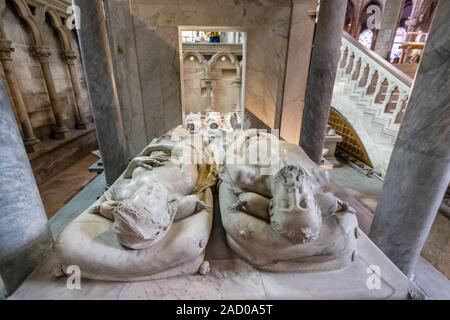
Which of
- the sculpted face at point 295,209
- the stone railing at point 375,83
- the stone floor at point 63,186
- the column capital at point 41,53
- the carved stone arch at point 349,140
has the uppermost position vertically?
the column capital at point 41,53

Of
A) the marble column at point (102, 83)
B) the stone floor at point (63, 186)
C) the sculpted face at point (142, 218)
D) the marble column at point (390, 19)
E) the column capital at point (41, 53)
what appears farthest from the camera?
the marble column at point (390, 19)

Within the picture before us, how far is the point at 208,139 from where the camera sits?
2.75 m

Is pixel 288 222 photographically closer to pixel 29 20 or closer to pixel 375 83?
pixel 375 83

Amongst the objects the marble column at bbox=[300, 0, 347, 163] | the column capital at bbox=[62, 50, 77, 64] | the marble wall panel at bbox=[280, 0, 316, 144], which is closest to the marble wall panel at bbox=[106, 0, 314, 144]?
the marble wall panel at bbox=[280, 0, 316, 144]

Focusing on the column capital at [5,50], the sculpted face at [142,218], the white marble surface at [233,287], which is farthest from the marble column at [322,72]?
the column capital at [5,50]

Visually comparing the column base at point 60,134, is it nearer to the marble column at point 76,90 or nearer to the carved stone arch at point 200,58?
the marble column at point 76,90

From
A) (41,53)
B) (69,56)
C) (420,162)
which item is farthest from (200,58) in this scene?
(420,162)

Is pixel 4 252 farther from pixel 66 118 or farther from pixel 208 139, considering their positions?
pixel 66 118

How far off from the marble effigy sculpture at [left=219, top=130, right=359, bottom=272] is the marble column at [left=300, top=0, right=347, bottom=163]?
1890 millimetres

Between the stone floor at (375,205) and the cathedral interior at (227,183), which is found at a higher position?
the cathedral interior at (227,183)

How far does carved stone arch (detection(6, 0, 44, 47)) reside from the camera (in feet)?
15.9

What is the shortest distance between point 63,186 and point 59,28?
4.75 m

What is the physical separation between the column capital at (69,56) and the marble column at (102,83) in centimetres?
505

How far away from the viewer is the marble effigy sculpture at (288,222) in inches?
50.4
